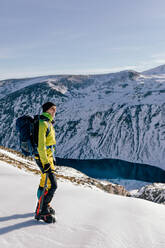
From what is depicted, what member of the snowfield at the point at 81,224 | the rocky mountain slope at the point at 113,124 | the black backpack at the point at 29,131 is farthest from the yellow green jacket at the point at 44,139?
the rocky mountain slope at the point at 113,124

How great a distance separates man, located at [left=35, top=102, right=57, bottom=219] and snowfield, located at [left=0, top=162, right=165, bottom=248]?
0.60 m

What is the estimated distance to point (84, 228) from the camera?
5.41 m

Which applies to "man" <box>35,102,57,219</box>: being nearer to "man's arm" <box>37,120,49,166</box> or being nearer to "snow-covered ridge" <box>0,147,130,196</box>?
"man's arm" <box>37,120,49,166</box>

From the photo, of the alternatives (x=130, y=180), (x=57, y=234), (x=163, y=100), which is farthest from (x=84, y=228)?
(x=163, y=100)

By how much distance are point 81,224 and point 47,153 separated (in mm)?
2125

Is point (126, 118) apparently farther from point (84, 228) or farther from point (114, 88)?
point (84, 228)

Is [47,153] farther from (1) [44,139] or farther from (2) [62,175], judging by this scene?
(2) [62,175]

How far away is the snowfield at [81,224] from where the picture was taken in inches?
186

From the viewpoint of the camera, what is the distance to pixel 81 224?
564 centimetres

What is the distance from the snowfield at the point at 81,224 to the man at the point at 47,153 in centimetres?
60

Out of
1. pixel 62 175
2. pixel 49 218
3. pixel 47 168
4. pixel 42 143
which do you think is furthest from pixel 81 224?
pixel 62 175

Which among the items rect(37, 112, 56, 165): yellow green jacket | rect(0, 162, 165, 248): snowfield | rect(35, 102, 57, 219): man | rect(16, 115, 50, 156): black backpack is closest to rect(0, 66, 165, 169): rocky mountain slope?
rect(0, 162, 165, 248): snowfield

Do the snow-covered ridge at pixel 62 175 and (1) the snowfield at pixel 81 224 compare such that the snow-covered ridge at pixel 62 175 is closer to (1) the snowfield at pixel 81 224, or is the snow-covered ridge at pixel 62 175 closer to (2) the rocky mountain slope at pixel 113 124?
(1) the snowfield at pixel 81 224

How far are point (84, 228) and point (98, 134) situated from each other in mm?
159395
